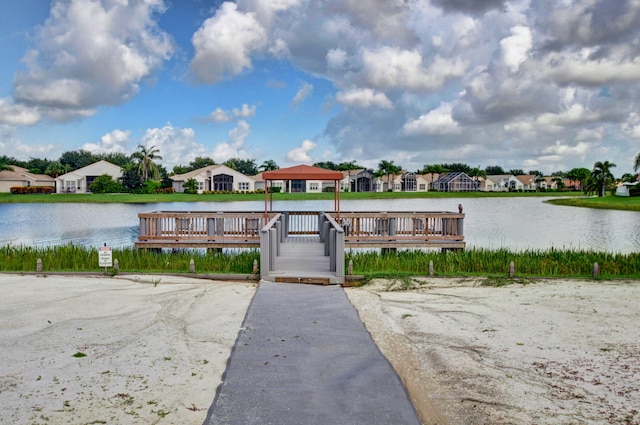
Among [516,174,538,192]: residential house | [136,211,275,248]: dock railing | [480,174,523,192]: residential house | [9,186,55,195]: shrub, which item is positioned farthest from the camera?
[516,174,538,192]: residential house

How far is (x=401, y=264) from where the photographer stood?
47.1 ft

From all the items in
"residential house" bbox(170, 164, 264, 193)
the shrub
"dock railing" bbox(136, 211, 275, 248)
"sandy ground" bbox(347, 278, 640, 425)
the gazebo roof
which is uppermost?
"residential house" bbox(170, 164, 264, 193)

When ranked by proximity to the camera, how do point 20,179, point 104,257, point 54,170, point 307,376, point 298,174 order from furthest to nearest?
point 54,170, point 20,179, point 298,174, point 104,257, point 307,376

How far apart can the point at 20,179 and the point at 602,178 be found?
296 feet

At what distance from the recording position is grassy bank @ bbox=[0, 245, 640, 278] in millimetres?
13914

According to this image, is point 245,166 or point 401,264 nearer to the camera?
point 401,264

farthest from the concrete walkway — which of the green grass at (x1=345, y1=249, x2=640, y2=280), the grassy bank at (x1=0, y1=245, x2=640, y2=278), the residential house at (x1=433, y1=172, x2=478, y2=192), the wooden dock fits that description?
the residential house at (x1=433, y1=172, x2=478, y2=192)

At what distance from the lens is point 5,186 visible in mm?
81125

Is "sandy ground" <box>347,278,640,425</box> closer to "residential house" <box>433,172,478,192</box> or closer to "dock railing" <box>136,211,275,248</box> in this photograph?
"dock railing" <box>136,211,275,248</box>

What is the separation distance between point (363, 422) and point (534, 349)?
3.71m

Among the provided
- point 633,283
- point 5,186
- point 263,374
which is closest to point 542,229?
point 633,283

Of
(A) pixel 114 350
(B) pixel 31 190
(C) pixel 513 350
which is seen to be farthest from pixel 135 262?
(B) pixel 31 190

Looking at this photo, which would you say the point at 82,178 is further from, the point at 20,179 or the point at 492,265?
the point at 492,265

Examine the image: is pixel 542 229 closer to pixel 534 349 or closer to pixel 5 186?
pixel 534 349
